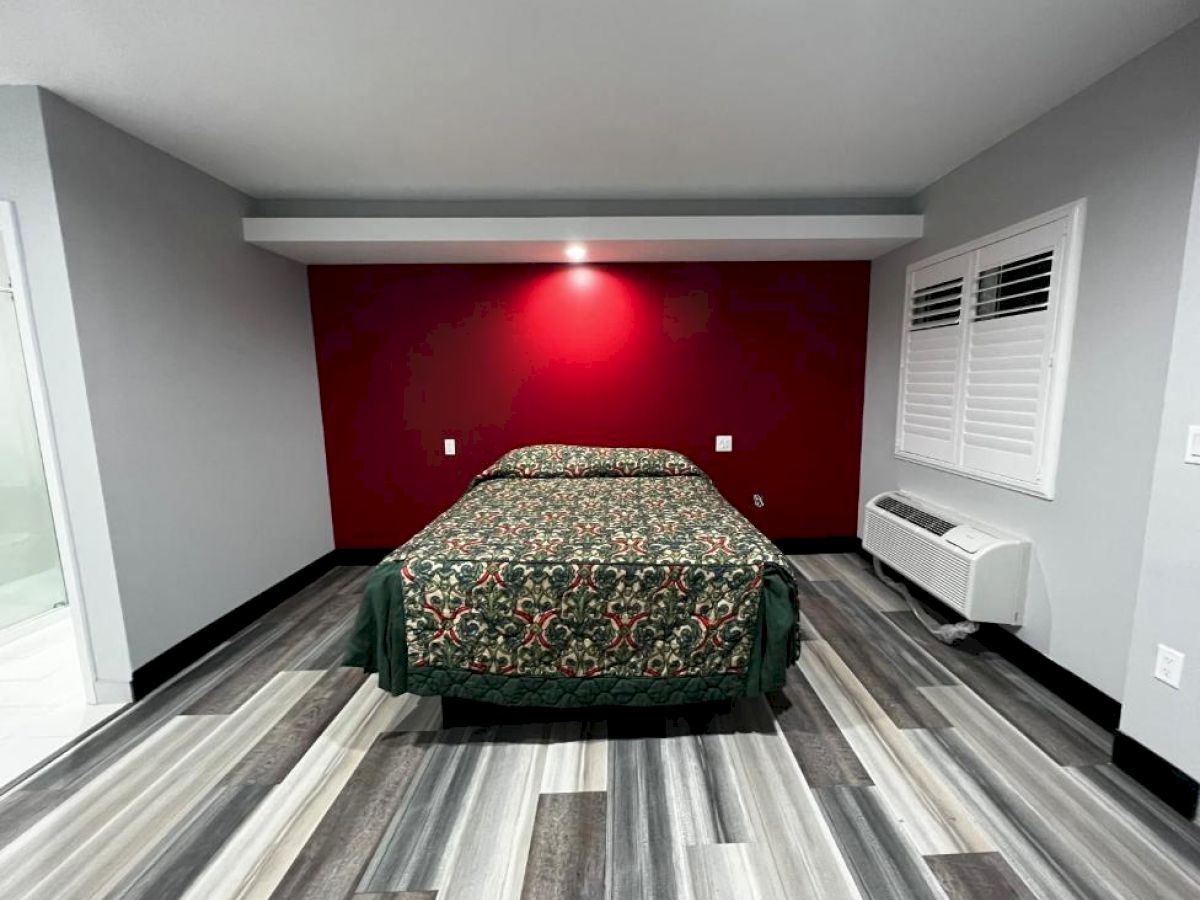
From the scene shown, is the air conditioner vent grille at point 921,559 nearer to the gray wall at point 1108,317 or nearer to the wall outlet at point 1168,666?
the gray wall at point 1108,317

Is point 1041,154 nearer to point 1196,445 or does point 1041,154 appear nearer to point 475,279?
point 1196,445

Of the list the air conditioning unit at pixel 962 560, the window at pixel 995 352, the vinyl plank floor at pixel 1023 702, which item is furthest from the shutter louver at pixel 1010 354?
the vinyl plank floor at pixel 1023 702

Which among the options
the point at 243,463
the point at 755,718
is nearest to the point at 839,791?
the point at 755,718

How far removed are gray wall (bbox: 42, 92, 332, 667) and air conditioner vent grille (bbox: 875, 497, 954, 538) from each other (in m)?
3.49

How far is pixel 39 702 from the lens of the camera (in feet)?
6.52

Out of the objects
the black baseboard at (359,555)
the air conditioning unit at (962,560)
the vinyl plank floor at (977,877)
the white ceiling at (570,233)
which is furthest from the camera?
the black baseboard at (359,555)

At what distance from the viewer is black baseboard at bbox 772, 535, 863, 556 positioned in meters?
3.54

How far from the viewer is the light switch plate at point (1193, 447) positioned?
4.40ft

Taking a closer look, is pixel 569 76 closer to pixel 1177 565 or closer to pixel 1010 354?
pixel 1010 354

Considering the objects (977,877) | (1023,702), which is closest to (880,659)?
(1023,702)

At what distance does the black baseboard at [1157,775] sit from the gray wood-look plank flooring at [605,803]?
1.5 inches

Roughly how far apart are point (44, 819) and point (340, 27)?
244cm

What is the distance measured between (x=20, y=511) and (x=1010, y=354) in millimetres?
5233

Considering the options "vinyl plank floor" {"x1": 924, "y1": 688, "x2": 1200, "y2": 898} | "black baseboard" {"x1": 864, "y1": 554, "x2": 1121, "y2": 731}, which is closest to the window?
"black baseboard" {"x1": 864, "y1": 554, "x2": 1121, "y2": 731}
